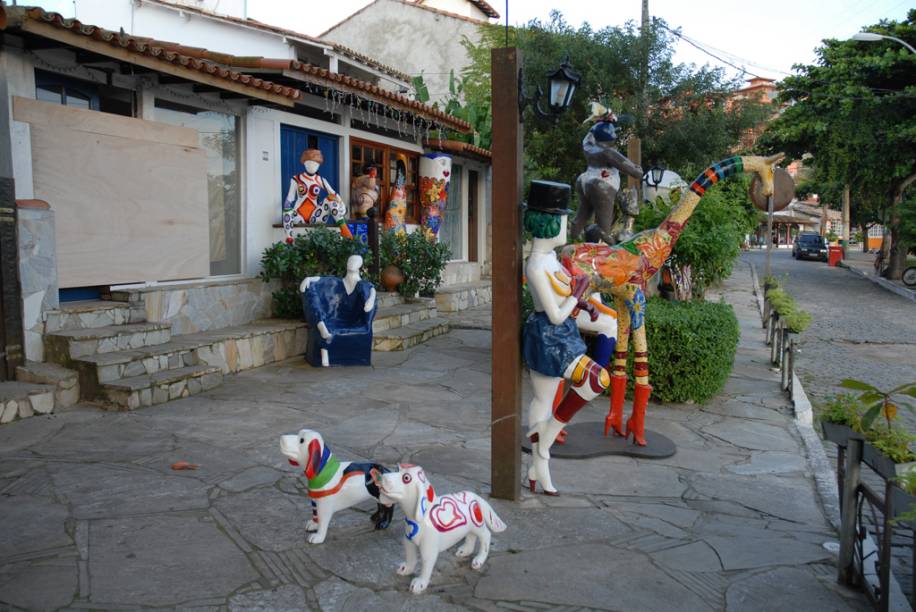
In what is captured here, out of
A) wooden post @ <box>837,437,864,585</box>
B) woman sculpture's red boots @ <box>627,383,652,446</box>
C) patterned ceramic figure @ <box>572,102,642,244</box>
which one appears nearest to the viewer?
wooden post @ <box>837,437,864,585</box>

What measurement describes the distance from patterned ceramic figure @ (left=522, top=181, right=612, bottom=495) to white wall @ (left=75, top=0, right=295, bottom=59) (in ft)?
35.6

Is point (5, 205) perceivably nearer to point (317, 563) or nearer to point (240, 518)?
point (240, 518)

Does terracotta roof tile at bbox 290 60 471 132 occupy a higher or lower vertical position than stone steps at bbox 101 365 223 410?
higher

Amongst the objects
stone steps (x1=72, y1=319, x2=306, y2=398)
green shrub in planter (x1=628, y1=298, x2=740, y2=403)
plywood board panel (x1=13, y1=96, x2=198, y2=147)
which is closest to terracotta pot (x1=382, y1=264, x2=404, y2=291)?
stone steps (x1=72, y1=319, x2=306, y2=398)

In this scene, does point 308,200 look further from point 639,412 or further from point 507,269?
point 507,269

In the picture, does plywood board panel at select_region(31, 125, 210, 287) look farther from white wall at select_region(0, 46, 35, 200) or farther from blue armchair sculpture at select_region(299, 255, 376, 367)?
blue armchair sculpture at select_region(299, 255, 376, 367)

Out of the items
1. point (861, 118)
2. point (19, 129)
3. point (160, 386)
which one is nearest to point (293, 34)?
point (19, 129)

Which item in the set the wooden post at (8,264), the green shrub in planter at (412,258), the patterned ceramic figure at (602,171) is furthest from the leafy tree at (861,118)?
the wooden post at (8,264)

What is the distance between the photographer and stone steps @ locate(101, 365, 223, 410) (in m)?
5.91

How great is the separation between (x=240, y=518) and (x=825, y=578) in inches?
116

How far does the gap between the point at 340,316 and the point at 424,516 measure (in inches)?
208

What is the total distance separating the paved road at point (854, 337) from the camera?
9.43 m

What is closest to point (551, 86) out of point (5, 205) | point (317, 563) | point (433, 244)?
point (317, 563)

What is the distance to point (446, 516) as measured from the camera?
3.12 metres
